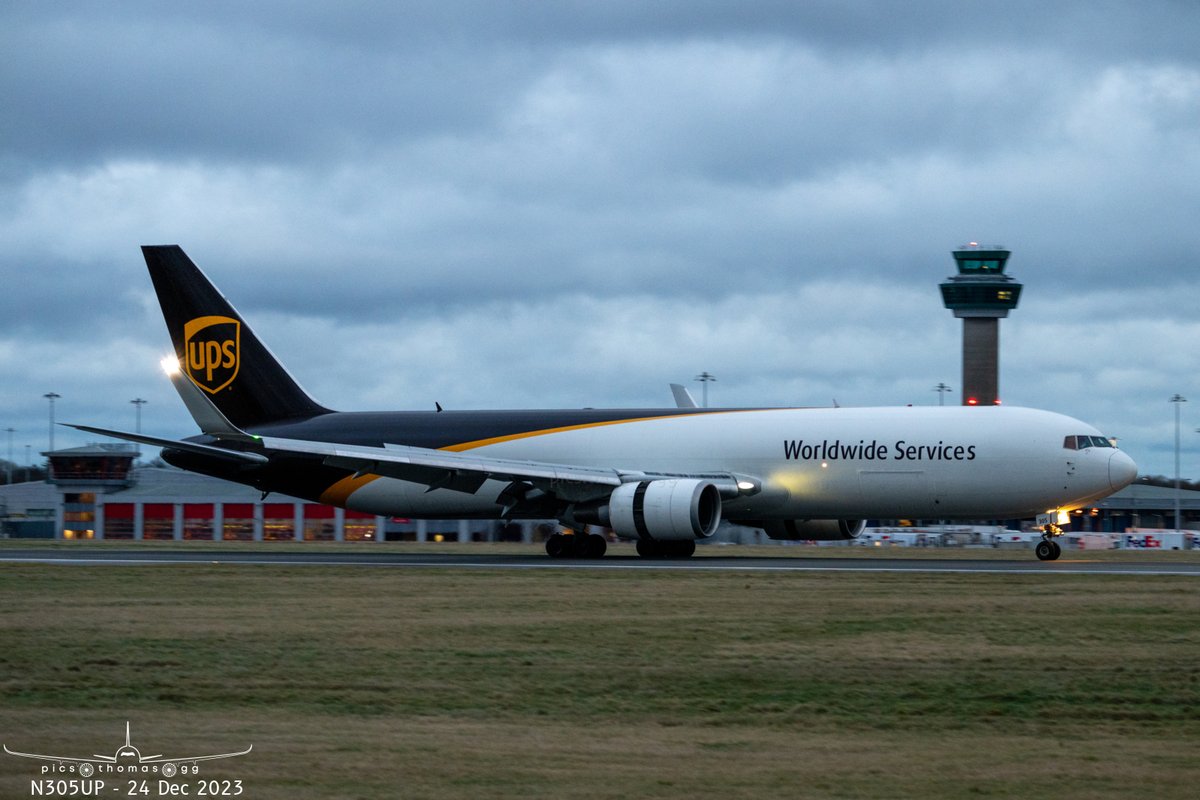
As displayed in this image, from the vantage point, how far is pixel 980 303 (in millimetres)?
106188

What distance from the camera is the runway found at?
32.2 m

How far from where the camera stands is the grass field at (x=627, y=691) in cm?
1048

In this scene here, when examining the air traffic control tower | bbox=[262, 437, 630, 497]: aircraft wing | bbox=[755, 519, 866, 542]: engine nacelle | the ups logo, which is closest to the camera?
bbox=[262, 437, 630, 497]: aircraft wing

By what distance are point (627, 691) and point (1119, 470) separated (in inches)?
1053

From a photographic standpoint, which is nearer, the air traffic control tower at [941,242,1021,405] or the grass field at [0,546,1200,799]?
the grass field at [0,546,1200,799]

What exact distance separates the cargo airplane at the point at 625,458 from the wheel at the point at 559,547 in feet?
0.16

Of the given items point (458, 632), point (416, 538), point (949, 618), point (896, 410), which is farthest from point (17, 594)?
point (416, 538)

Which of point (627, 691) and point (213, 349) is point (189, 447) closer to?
point (213, 349)

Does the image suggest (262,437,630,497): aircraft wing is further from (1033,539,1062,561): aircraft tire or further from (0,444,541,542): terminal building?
(0,444,541,542): terminal building

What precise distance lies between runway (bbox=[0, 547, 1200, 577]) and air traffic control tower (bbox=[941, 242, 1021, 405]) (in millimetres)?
69454

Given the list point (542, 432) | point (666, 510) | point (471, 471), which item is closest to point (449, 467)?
point (471, 471)

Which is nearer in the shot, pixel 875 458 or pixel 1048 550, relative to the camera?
pixel 1048 550

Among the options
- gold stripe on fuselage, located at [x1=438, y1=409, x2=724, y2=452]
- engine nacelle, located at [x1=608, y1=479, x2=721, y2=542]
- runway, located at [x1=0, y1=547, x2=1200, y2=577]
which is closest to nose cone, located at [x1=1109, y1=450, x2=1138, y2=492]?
runway, located at [x1=0, y1=547, x2=1200, y2=577]

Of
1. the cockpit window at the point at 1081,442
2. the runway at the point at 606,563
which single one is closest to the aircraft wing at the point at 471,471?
the runway at the point at 606,563
